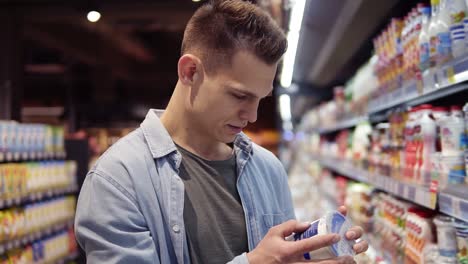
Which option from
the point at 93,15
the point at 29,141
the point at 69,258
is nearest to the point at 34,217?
the point at 29,141

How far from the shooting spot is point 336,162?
495cm

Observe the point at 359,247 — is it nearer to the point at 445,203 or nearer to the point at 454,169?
the point at 445,203

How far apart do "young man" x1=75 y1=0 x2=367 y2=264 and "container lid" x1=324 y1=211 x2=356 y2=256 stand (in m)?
0.02

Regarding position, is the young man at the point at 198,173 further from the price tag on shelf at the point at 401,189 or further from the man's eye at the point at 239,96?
the price tag on shelf at the point at 401,189

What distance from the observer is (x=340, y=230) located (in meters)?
1.29

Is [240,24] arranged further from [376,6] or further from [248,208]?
[376,6]

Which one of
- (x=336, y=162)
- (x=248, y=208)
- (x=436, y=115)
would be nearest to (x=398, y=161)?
(x=436, y=115)

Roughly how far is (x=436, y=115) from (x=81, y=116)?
9.21 m

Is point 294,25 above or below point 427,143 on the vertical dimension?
above

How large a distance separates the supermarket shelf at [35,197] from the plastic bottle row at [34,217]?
6 centimetres

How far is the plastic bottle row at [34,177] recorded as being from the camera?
4.42 meters

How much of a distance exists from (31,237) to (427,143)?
151 inches

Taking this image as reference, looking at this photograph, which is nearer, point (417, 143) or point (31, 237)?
point (417, 143)

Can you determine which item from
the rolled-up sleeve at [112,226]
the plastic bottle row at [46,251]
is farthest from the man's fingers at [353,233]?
the plastic bottle row at [46,251]
